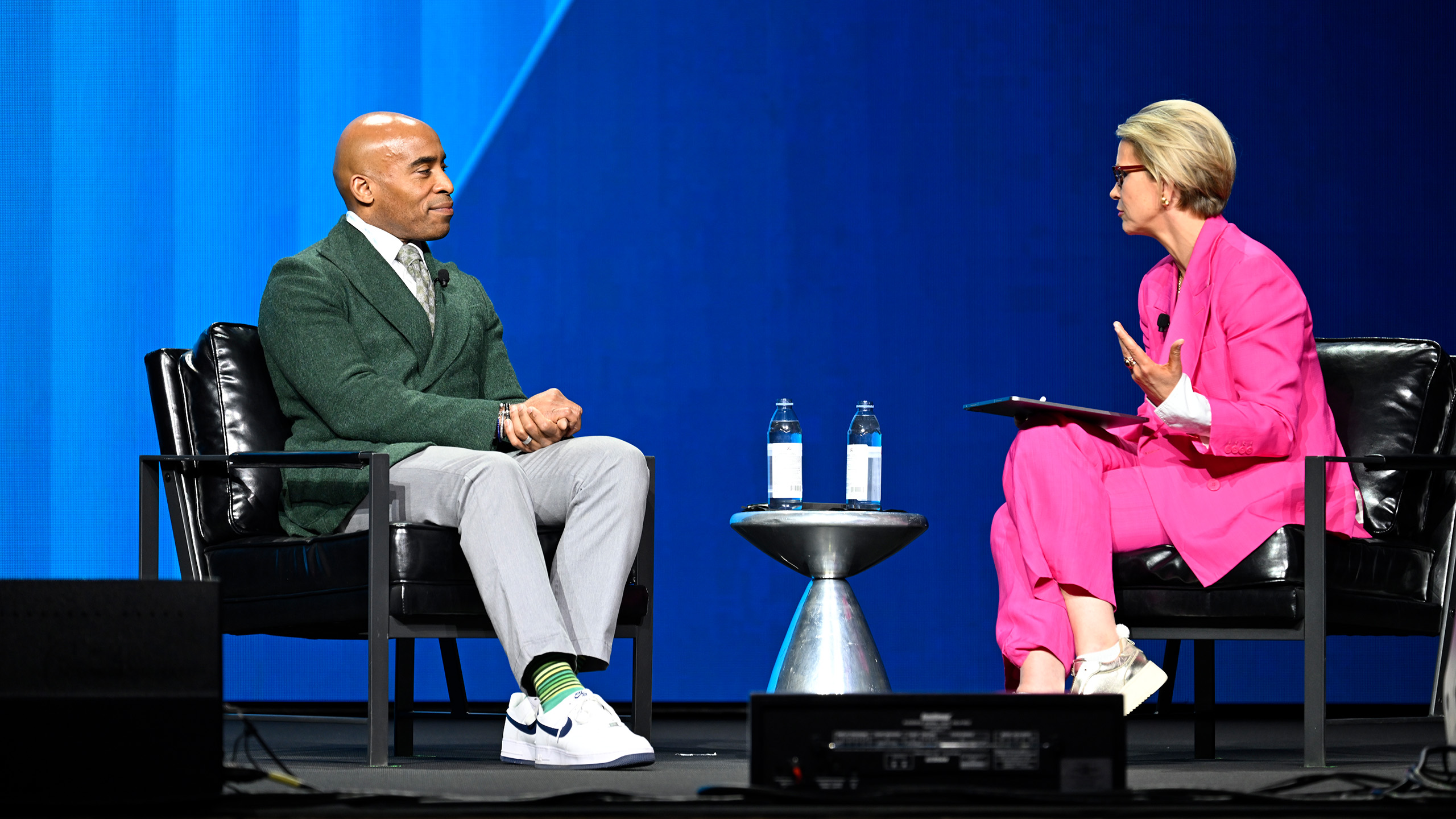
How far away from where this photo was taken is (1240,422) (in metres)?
2.49

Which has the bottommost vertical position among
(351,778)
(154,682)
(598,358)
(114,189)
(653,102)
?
(351,778)

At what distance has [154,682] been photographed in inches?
58.7

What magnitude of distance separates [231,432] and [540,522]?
1.83 feet

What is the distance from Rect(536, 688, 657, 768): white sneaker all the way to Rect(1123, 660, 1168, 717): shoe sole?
727 millimetres

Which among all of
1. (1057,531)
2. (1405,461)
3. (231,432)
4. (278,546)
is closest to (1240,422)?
(1405,461)

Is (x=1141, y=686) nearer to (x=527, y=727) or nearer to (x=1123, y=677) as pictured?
(x=1123, y=677)

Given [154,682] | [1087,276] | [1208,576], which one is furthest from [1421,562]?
[154,682]

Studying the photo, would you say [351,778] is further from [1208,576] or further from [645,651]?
[1208,576]

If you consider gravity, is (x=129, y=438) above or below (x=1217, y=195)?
below

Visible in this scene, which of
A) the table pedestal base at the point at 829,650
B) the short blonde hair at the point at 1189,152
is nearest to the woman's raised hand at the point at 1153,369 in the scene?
the short blonde hair at the point at 1189,152

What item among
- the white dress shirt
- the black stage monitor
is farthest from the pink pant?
the white dress shirt

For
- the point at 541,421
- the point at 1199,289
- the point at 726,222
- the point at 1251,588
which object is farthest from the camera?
the point at 726,222

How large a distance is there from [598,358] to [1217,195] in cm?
176

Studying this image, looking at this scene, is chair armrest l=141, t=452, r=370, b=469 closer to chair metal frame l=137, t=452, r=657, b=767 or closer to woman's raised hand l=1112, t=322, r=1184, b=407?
chair metal frame l=137, t=452, r=657, b=767
